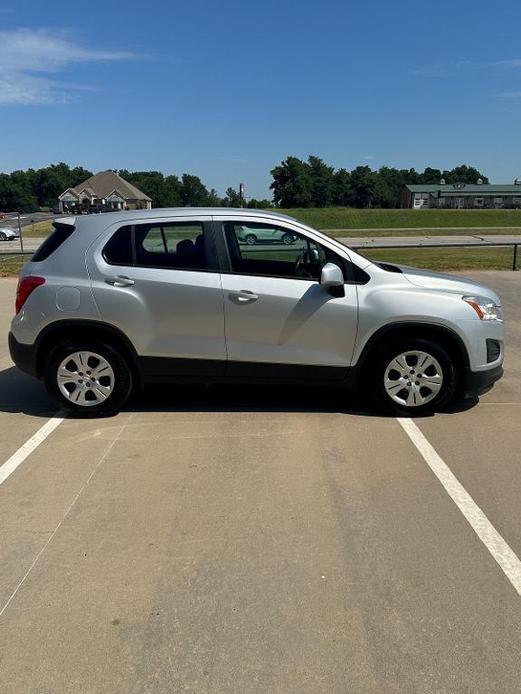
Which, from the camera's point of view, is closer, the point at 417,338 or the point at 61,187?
the point at 417,338

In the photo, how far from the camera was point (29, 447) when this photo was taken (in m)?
4.69

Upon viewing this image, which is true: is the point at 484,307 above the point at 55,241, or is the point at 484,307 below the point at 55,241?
below

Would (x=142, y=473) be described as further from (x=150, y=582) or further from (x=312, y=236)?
(x=312, y=236)

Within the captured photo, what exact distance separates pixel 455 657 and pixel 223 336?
321 centimetres

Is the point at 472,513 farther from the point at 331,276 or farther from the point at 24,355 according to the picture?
the point at 24,355

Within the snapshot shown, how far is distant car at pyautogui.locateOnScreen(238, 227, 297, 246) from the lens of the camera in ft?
17.0

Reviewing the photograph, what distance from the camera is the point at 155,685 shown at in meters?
2.33

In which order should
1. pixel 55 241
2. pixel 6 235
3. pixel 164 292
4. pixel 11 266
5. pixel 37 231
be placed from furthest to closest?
pixel 37 231, pixel 6 235, pixel 11 266, pixel 55 241, pixel 164 292

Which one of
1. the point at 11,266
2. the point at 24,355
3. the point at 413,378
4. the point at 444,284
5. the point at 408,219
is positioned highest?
the point at 444,284

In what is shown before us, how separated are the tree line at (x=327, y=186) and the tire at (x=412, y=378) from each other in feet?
363

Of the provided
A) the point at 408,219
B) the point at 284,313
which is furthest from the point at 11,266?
the point at 408,219

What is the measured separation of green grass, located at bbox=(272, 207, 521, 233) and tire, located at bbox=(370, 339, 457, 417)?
182ft

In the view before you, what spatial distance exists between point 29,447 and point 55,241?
1.81 meters

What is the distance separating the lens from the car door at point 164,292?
5.08 metres
